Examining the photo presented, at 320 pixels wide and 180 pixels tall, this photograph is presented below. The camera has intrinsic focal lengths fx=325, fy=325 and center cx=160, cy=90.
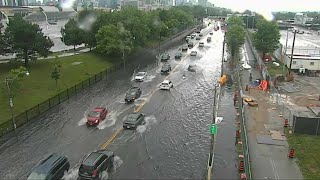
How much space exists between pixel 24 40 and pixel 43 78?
9341 mm

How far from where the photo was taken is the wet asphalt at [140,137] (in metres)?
29.0

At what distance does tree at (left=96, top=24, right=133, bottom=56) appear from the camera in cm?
7094

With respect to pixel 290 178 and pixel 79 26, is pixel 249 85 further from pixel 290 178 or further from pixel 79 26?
pixel 79 26

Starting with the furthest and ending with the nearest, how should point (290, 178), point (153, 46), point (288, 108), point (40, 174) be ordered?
1. point (153, 46)
2. point (288, 108)
3. point (290, 178)
4. point (40, 174)

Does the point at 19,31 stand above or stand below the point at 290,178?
above

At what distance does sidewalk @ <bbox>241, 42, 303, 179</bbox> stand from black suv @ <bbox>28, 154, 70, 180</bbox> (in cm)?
1567

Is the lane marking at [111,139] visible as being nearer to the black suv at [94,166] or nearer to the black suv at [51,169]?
the black suv at [94,166]

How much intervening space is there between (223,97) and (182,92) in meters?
6.92

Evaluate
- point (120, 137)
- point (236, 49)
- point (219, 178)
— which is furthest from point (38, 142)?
point (236, 49)

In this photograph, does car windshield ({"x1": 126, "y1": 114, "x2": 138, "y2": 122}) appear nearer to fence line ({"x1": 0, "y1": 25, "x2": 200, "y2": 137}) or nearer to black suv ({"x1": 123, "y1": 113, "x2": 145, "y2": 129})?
black suv ({"x1": 123, "y1": 113, "x2": 145, "y2": 129})

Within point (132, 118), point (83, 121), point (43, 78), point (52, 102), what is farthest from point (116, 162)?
point (43, 78)

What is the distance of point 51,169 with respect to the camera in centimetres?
2541

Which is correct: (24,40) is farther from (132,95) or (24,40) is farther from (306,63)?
(306,63)

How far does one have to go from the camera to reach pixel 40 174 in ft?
81.2
